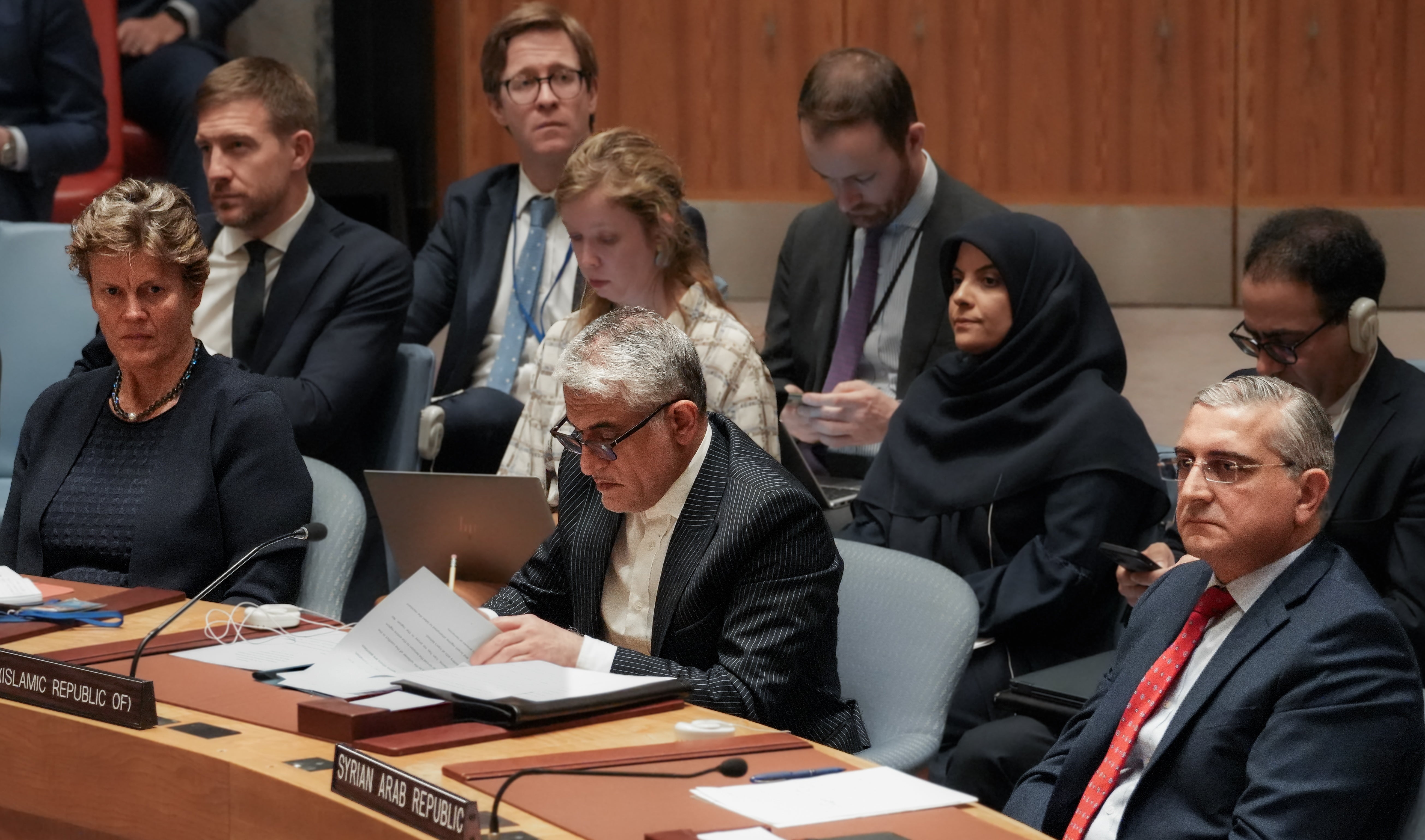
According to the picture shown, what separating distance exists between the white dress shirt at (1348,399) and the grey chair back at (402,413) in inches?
74.2

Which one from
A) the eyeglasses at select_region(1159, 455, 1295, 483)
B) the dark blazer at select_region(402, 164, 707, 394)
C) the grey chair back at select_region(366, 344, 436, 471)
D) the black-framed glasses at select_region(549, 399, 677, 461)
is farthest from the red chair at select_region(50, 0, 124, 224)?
the eyeglasses at select_region(1159, 455, 1295, 483)

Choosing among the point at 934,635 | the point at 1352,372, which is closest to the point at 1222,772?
the point at 934,635

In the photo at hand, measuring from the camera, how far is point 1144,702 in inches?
79.8

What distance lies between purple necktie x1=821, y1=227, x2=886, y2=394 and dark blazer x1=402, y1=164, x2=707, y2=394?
1.49 ft

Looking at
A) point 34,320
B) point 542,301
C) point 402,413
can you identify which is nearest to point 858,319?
point 542,301

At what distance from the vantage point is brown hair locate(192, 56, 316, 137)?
12.3 feet

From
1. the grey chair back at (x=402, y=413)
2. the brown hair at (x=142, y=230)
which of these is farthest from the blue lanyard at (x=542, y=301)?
the brown hair at (x=142, y=230)

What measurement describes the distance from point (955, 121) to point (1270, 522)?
17.6ft

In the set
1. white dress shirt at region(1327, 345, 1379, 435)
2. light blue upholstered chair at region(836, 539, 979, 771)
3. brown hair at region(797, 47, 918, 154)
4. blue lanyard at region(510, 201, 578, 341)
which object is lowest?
light blue upholstered chair at region(836, 539, 979, 771)

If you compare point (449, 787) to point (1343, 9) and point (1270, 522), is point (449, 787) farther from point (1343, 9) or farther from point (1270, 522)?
point (1343, 9)

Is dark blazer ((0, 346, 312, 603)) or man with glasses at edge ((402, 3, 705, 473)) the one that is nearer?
dark blazer ((0, 346, 312, 603))

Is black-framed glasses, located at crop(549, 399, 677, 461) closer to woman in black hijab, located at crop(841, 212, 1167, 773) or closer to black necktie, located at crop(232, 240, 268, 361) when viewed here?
woman in black hijab, located at crop(841, 212, 1167, 773)

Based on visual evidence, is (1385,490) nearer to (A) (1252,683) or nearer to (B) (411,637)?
(A) (1252,683)

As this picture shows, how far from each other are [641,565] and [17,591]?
0.97 meters
